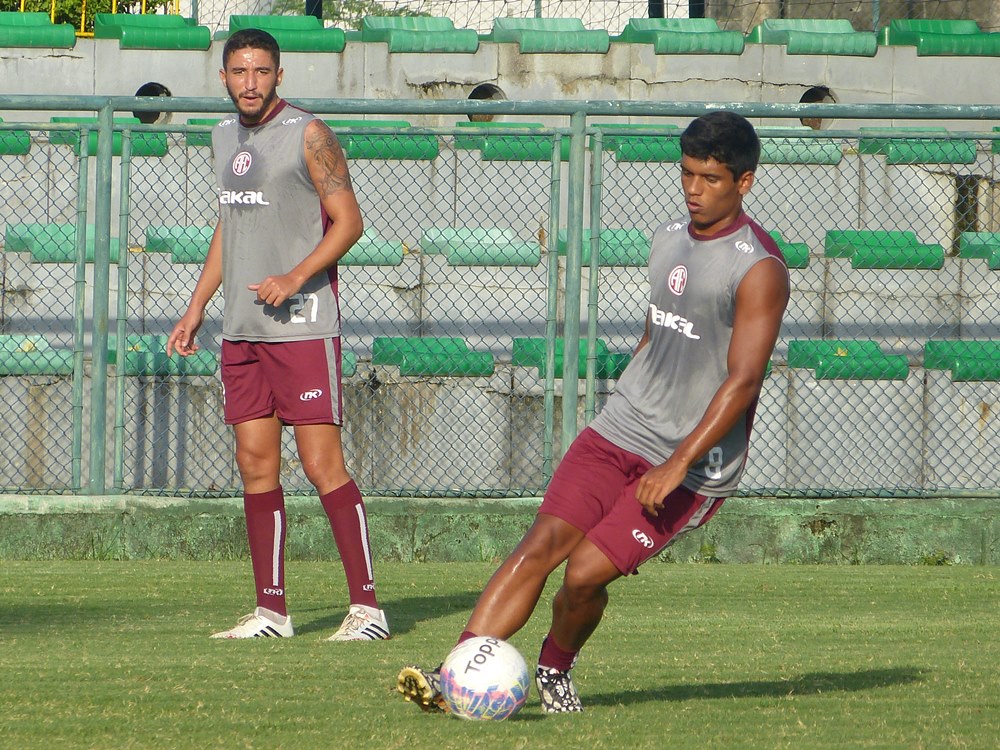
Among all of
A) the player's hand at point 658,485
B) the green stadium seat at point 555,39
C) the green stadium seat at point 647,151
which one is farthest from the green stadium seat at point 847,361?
the player's hand at point 658,485

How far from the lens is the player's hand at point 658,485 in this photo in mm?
3715

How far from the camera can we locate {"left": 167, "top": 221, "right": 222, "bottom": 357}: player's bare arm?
538cm

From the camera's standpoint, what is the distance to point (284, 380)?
5242 mm

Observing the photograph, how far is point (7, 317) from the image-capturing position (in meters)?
8.66

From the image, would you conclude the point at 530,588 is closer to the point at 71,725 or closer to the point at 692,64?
the point at 71,725

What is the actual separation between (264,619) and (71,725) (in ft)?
5.01

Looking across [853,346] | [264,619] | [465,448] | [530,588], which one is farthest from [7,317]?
[530,588]

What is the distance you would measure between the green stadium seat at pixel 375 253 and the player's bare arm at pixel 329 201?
343cm

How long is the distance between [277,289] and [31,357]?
4.04 metres

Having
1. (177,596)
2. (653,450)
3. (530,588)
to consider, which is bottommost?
(177,596)

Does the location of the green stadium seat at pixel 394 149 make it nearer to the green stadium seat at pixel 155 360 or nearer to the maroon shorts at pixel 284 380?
the green stadium seat at pixel 155 360

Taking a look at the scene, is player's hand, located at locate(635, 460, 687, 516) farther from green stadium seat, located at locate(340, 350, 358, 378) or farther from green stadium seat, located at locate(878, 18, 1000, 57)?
green stadium seat, located at locate(878, 18, 1000, 57)

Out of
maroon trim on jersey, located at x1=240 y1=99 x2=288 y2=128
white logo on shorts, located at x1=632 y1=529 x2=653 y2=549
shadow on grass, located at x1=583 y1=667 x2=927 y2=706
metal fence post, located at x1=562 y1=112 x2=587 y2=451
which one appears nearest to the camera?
white logo on shorts, located at x1=632 y1=529 x2=653 y2=549

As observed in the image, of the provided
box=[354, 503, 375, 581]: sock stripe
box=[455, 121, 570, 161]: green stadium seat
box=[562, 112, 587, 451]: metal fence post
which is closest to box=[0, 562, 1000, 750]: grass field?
box=[354, 503, 375, 581]: sock stripe
